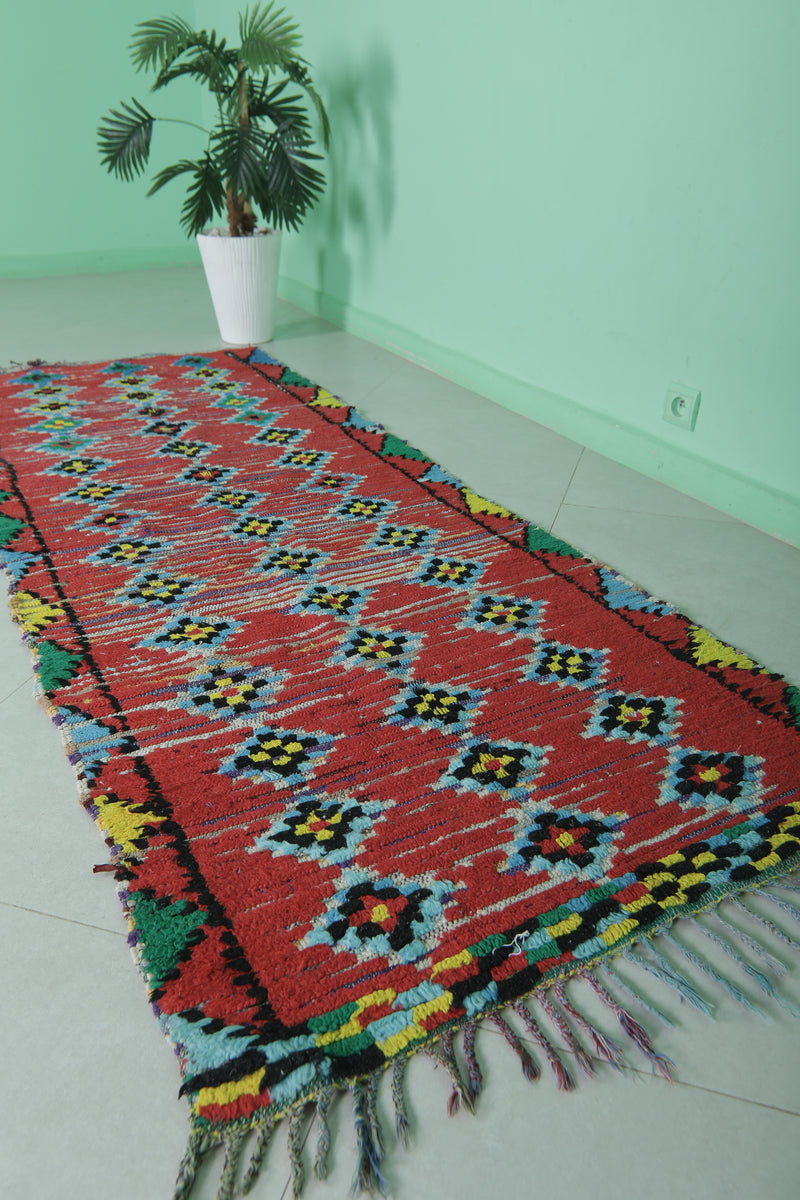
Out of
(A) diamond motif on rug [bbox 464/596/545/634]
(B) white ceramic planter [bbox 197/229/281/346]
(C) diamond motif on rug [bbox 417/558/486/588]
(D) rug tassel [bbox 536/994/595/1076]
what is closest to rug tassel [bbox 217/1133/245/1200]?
(D) rug tassel [bbox 536/994/595/1076]

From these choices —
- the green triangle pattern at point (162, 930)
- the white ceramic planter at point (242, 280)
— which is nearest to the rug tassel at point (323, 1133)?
the green triangle pattern at point (162, 930)

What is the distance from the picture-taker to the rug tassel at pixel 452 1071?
903 mm

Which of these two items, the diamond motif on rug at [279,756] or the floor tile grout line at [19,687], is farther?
the floor tile grout line at [19,687]

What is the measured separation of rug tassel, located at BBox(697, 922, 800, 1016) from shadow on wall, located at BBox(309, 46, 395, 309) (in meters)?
2.68

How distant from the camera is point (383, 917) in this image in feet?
3.53

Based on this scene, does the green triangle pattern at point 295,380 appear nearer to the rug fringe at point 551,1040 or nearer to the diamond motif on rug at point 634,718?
the diamond motif on rug at point 634,718

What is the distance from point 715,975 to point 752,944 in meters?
0.07

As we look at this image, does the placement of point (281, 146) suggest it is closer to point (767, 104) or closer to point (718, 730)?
point (767, 104)

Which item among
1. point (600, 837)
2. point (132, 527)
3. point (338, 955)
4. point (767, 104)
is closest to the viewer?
point (338, 955)

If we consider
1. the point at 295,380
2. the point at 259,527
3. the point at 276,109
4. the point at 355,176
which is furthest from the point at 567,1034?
the point at 355,176

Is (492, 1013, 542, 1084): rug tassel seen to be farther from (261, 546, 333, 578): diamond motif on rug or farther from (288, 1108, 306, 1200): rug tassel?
(261, 546, 333, 578): diamond motif on rug

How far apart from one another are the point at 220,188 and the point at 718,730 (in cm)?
237

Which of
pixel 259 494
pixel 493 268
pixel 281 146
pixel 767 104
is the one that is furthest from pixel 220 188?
pixel 767 104

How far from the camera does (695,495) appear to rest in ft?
7.09
